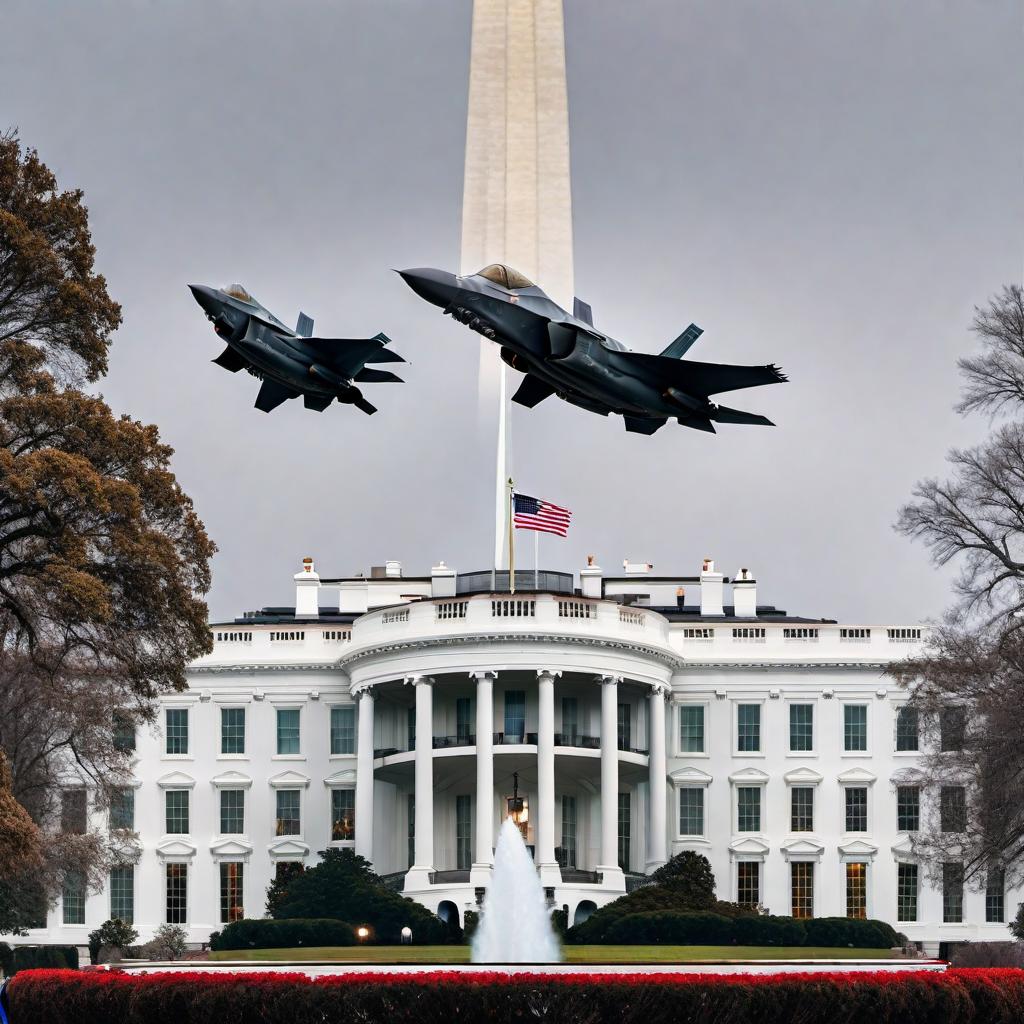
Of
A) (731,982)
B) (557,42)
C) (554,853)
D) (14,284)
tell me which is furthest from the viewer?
(557,42)

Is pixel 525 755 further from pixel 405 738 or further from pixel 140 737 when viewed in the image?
pixel 140 737

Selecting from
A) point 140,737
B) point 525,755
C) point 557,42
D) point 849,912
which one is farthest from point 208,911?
point 557,42

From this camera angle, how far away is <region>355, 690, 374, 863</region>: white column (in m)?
89.6

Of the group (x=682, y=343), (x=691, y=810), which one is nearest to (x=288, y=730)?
(x=691, y=810)

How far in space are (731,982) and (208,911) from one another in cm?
5337

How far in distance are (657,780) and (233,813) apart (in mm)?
15085

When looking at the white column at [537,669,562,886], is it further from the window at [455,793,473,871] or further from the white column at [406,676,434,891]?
the window at [455,793,473,871]

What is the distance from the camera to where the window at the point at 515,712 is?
300 feet

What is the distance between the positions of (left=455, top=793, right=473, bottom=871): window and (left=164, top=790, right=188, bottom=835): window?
31.4ft

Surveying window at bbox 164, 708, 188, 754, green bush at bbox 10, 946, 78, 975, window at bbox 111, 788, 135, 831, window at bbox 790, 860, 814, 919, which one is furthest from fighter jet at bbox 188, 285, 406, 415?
window at bbox 790, 860, 814, 919

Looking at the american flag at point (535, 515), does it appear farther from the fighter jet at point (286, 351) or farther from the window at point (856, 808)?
the fighter jet at point (286, 351)

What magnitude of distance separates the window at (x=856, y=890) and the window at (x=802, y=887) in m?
1.27

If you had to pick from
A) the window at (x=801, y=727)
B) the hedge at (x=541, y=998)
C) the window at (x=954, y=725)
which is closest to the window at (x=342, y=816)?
the window at (x=801, y=727)

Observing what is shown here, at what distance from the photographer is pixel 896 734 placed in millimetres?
93812
